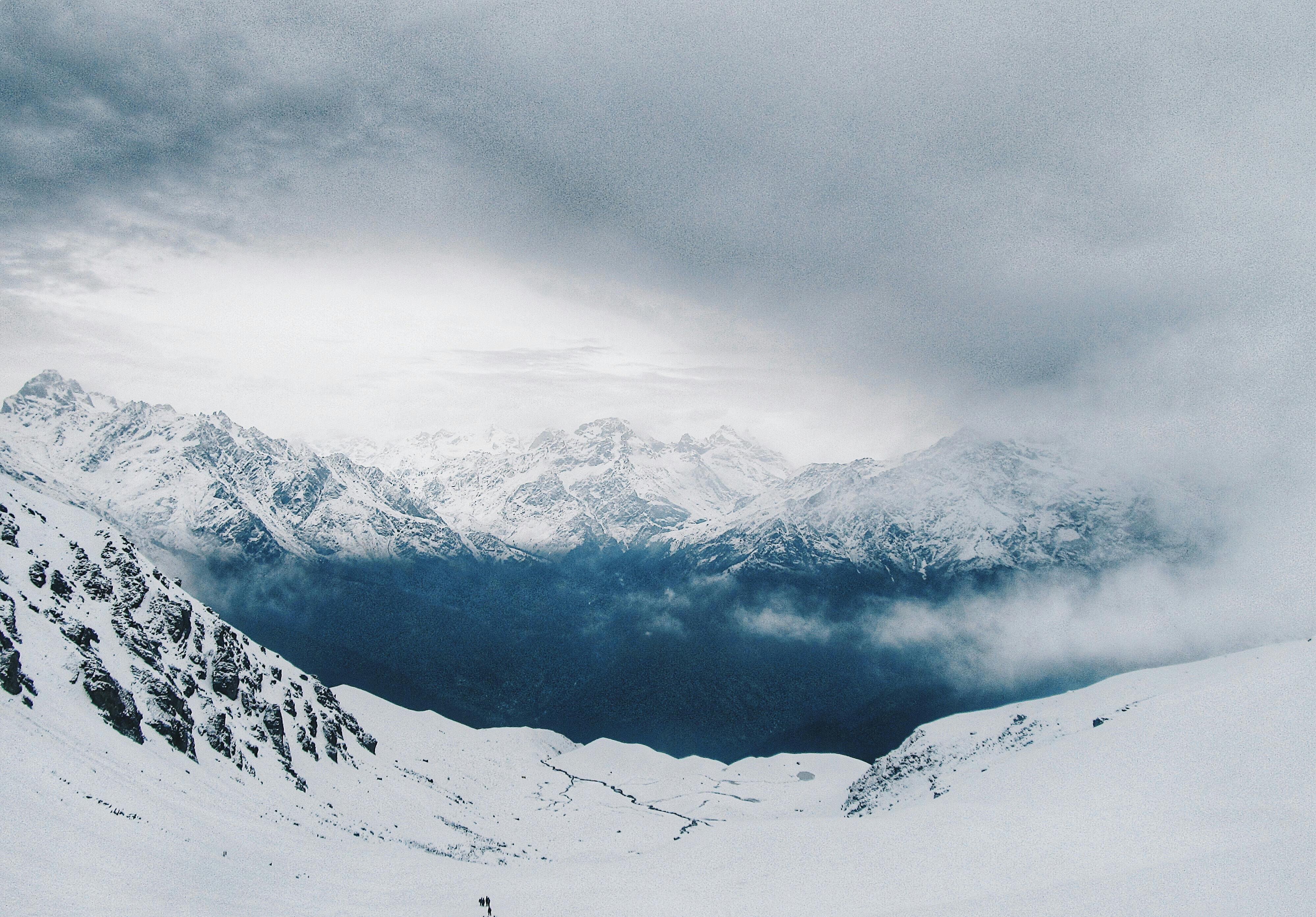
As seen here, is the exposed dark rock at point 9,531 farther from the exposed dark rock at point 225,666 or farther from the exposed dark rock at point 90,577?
the exposed dark rock at point 225,666

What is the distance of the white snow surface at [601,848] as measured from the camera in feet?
96.6

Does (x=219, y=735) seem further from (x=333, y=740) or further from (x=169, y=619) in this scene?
(x=333, y=740)

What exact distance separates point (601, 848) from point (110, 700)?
68.6 meters

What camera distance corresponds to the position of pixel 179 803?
159ft

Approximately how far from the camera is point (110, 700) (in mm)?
57094

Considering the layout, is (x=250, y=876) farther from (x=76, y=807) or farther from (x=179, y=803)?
(x=179, y=803)

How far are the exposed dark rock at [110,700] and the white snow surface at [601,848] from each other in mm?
1298

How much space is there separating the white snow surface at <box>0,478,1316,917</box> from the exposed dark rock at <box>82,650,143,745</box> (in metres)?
1.30

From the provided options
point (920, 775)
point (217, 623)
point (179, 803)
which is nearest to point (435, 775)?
point (217, 623)

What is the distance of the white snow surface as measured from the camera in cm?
2944

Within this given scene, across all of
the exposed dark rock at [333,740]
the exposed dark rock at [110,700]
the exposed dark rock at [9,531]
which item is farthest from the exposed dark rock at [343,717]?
the exposed dark rock at [9,531]

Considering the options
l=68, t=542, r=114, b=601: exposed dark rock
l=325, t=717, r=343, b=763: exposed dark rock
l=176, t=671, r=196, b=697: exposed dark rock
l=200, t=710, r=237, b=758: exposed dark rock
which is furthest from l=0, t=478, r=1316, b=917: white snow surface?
Answer: l=325, t=717, r=343, b=763: exposed dark rock

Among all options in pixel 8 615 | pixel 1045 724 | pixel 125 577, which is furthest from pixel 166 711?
pixel 1045 724

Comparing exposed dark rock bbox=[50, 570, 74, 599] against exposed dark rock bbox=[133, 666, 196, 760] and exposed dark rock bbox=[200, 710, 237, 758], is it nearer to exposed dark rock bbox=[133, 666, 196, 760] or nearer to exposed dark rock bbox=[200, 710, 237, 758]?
exposed dark rock bbox=[133, 666, 196, 760]
